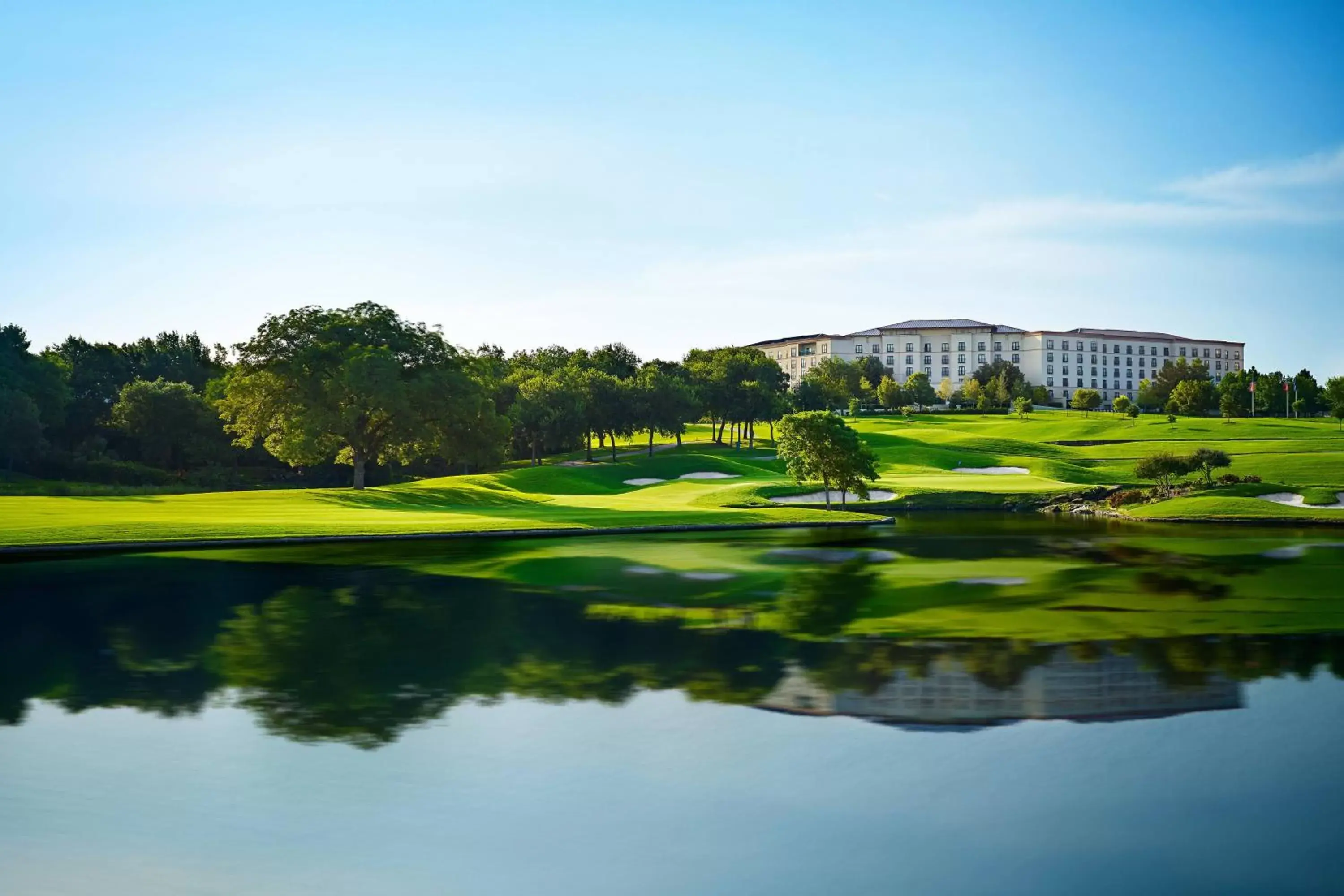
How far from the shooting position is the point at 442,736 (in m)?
13.3

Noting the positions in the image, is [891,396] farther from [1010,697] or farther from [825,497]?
[1010,697]

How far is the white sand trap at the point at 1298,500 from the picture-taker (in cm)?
5297

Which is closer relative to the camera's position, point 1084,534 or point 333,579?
point 333,579

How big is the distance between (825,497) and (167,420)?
50744mm

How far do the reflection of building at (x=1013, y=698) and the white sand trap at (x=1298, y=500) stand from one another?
43.1m

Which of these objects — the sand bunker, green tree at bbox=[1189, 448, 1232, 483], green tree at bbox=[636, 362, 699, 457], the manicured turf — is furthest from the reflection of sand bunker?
green tree at bbox=[636, 362, 699, 457]

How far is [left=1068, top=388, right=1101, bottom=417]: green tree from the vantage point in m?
162

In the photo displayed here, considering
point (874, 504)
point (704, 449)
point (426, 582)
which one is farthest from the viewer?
point (704, 449)

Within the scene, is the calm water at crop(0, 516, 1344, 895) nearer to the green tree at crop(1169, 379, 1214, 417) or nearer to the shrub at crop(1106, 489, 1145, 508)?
the shrub at crop(1106, 489, 1145, 508)

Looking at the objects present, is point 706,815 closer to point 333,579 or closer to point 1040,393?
point 333,579

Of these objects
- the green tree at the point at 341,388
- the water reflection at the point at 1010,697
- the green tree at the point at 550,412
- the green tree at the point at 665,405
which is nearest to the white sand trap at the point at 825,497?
the green tree at the point at 341,388

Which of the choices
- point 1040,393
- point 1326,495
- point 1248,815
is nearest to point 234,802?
point 1248,815

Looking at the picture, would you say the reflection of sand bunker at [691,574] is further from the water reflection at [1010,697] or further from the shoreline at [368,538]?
the shoreline at [368,538]

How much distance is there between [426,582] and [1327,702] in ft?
66.8
